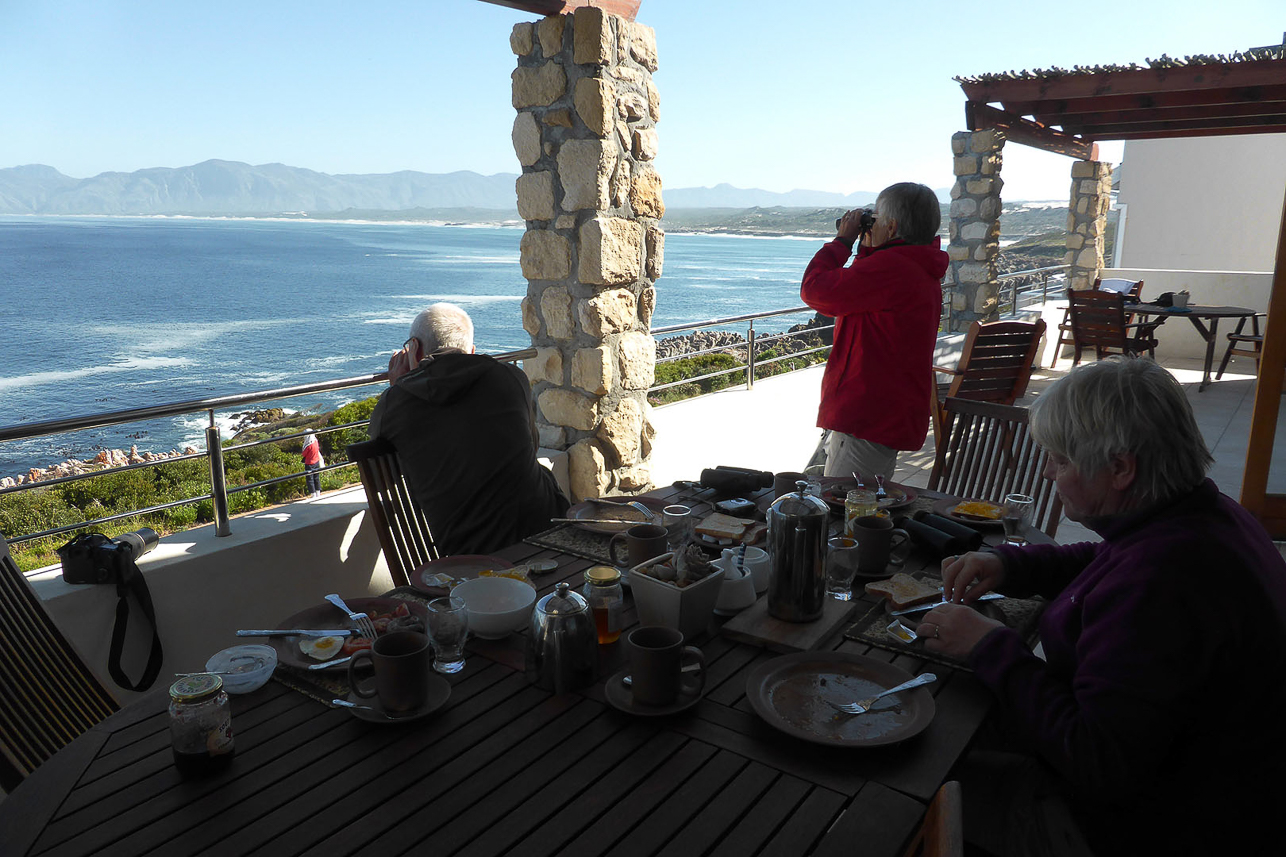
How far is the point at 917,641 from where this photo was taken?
1481 millimetres

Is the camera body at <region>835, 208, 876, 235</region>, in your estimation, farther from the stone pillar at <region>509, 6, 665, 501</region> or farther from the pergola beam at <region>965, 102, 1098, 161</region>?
the pergola beam at <region>965, 102, 1098, 161</region>

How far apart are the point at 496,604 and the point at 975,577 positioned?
0.96 metres

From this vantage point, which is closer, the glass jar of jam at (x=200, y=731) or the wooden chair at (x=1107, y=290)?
the glass jar of jam at (x=200, y=731)

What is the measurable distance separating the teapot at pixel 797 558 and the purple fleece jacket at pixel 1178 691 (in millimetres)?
410

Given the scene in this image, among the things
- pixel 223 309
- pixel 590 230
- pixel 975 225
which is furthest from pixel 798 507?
pixel 223 309

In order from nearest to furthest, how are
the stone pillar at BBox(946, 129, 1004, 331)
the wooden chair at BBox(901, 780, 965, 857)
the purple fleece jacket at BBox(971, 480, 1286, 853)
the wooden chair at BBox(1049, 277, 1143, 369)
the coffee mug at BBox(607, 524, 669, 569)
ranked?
the wooden chair at BBox(901, 780, 965, 857), the purple fleece jacket at BBox(971, 480, 1286, 853), the coffee mug at BBox(607, 524, 669, 569), the stone pillar at BBox(946, 129, 1004, 331), the wooden chair at BBox(1049, 277, 1143, 369)

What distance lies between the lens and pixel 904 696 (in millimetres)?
1272

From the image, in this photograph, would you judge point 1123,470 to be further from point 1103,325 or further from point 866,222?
point 1103,325

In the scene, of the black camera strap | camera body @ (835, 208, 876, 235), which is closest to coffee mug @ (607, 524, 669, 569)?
the black camera strap

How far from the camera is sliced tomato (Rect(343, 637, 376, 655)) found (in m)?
1.41

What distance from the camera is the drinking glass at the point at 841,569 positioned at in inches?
65.4

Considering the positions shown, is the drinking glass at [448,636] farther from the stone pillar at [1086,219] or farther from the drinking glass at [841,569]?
the stone pillar at [1086,219]

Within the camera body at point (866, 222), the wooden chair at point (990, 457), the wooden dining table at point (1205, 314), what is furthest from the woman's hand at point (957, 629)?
the wooden dining table at point (1205, 314)

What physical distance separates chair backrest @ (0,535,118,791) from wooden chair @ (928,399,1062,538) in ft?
8.08
